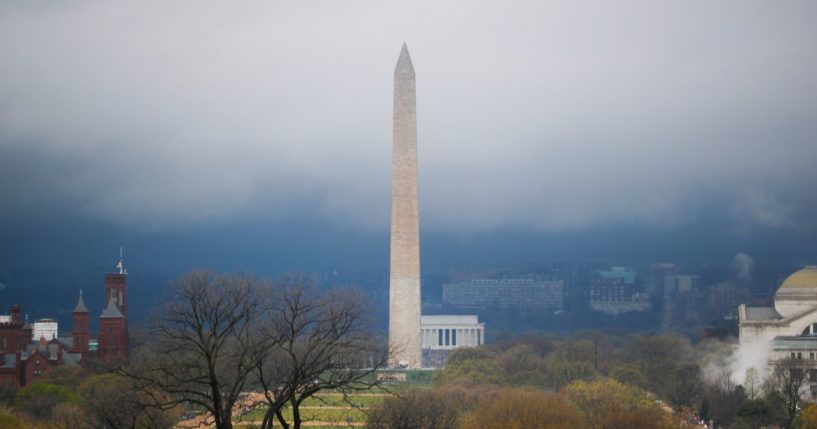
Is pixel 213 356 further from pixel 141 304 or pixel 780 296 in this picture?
pixel 141 304

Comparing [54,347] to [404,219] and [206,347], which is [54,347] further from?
[206,347]

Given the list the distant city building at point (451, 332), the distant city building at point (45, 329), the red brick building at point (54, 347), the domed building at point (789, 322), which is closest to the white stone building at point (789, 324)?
the domed building at point (789, 322)

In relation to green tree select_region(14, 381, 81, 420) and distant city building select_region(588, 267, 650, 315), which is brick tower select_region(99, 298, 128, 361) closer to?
green tree select_region(14, 381, 81, 420)

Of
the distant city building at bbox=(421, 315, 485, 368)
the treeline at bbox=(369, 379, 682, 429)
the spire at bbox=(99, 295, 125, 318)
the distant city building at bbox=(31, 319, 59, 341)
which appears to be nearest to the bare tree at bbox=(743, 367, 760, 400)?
the treeline at bbox=(369, 379, 682, 429)

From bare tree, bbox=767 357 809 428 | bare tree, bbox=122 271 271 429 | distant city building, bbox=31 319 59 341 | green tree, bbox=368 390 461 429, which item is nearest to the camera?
bare tree, bbox=122 271 271 429

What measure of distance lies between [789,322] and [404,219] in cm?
2738

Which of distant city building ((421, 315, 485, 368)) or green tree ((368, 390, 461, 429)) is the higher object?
distant city building ((421, 315, 485, 368))

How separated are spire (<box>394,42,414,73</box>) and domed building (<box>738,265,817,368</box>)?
81.2 ft

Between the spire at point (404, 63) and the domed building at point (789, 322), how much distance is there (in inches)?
974

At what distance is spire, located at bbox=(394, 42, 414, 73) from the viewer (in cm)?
8844

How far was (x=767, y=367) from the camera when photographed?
92875 mm

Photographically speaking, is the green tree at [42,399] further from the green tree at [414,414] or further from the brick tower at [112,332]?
the brick tower at [112,332]

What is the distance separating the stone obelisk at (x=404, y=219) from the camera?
88.4 m

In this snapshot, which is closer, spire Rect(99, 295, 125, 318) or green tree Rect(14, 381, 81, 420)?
green tree Rect(14, 381, 81, 420)
